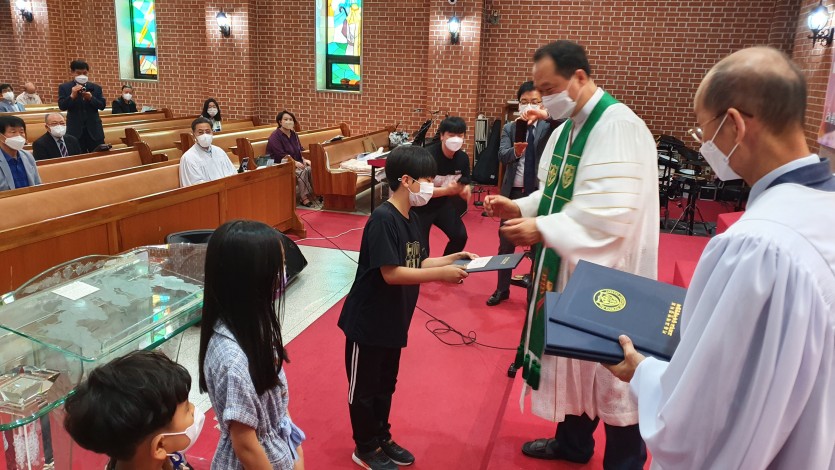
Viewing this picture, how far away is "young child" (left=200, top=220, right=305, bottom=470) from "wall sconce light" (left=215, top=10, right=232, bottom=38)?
448 inches

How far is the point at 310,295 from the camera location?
522 centimetres

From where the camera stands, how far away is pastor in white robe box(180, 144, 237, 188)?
594cm

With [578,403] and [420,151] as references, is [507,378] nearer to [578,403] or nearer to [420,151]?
[578,403]

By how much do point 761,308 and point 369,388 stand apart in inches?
74.3

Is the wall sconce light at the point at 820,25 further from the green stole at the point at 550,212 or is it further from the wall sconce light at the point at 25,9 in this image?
the wall sconce light at the point at 25,9

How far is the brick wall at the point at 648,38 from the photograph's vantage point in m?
9.86

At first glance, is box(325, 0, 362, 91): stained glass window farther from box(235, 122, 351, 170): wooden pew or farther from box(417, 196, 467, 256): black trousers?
box(417, 196, 467, 256): black trousers

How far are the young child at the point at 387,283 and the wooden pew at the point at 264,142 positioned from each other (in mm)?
4715

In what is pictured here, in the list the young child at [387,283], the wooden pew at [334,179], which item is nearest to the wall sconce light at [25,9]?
the wooden pew at [334,179]

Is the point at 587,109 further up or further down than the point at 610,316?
further up

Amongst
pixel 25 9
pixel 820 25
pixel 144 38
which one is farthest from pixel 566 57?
pixel 25 9

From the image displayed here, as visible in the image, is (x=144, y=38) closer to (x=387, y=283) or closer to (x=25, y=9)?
(x=25, y=9)

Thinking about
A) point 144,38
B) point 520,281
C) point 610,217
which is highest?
point 144,38

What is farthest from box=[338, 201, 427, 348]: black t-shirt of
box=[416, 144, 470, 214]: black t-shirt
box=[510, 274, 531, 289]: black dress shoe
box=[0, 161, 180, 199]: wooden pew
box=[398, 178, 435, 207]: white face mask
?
box=[510, 274, 531, 289]: black dress shoe
